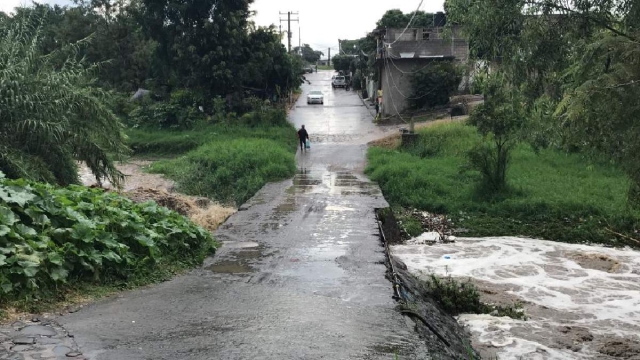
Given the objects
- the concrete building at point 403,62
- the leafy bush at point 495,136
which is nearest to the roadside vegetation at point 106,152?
the leafy bush at point 495,136

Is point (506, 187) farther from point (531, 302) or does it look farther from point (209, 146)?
point (209, 146)

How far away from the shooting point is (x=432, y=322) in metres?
7.66

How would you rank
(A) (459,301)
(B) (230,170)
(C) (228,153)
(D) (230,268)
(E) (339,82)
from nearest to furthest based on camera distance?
(D) (230,268) → (A) (459,301) → (B) (230,170) → (C) (228,153) → (E) (339,82)

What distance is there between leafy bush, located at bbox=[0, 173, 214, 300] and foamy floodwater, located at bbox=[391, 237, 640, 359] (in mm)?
4839

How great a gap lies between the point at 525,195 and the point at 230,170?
10351 millimetres

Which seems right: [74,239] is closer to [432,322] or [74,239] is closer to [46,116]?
[432,322]

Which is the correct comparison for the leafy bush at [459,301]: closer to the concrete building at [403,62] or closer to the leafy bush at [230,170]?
the leafy bush at [230,170]

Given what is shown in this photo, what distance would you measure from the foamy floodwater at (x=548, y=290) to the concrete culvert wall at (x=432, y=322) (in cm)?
54

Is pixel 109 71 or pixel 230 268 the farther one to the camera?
pixel 109 71

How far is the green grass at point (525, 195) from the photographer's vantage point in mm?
16047

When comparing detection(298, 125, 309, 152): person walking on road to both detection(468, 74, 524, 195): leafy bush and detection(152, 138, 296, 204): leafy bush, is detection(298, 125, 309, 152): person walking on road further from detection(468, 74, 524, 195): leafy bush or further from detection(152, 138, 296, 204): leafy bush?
detection(468, 74, 524, 195): leafy bush

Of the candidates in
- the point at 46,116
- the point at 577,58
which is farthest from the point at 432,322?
the point at 46,116

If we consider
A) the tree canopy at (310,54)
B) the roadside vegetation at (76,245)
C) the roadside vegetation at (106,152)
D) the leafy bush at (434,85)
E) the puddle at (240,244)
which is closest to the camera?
the roadside vegetation at (76,245)

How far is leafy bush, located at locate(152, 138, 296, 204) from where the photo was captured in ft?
66.7
